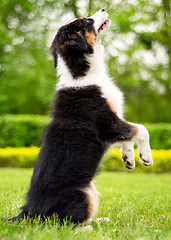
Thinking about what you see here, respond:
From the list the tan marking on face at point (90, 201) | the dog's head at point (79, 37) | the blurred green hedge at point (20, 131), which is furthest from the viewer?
the blurred green hedge at point (20, 131)

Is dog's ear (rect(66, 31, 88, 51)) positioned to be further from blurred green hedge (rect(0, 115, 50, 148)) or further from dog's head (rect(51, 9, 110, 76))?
blurred green hedge (rect(0, 115, 50, 148))

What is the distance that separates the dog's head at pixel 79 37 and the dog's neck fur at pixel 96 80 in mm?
106

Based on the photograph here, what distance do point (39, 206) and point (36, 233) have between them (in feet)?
1.30

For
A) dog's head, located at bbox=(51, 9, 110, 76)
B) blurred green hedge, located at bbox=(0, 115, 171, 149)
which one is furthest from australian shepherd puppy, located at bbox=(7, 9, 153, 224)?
blurred green hedge, located at bbox=(0, 115, 171, 149)


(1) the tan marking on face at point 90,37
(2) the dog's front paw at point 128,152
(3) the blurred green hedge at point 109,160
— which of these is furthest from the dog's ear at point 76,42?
(3) the blurred green hedge at point 109,160

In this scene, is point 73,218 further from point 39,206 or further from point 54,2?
point 54,2

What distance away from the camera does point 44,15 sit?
56.3ft

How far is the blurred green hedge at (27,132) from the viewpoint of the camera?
12.7 m

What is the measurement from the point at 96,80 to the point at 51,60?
1524 centimetres

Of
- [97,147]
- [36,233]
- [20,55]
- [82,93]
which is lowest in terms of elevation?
[36,233]

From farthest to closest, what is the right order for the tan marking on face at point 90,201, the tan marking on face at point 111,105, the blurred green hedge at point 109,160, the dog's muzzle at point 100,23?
the blurred green hedge at point 109,160, the dog's muzzle at point 100,23, the tan marking on face at point 111,105, the tan marking on face at point 90,201

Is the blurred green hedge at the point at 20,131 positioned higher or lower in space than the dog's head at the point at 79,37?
lower

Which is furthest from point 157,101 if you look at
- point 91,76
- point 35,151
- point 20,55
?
point 91,76

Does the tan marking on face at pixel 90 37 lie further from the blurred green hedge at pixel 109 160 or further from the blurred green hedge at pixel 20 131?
the blurred green hedge at pixel 20 131
